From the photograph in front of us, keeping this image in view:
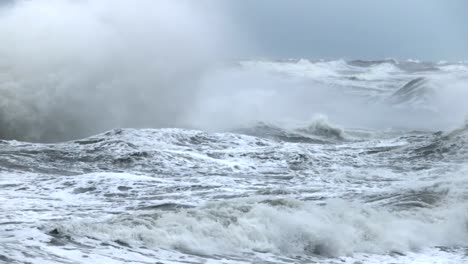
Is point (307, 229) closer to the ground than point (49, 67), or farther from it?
closer to the ground

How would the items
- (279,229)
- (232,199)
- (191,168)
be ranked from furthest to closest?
(191,168), (232,199), (279,229)

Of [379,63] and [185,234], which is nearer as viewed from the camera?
[185,234]

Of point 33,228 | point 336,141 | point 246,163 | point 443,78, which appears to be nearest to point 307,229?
point 33,228

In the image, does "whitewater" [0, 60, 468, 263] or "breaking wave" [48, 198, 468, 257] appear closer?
"whitewater" [0, 60, 468, 263]

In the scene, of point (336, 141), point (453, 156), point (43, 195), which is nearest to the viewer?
point (43, 195)

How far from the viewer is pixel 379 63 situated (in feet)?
176

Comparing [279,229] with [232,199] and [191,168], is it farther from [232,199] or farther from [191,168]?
[191,168]

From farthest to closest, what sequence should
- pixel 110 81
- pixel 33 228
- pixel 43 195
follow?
pixel 110 81 → pixel 43 195 → pixel 33 228

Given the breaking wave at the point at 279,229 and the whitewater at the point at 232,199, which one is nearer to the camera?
the whitewater at the point at 232,199

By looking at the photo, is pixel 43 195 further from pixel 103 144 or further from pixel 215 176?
pixel 103 144

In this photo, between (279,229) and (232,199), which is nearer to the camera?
(279,229)

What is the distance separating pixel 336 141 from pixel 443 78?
841 inches

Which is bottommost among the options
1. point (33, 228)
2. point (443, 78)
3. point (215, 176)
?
point (33, 228)

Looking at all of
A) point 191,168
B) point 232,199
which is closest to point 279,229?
point 232,199
